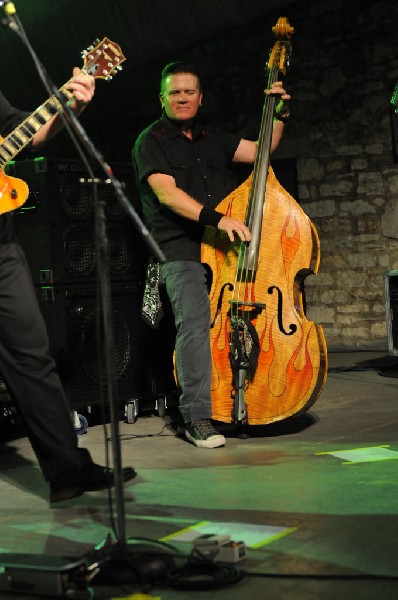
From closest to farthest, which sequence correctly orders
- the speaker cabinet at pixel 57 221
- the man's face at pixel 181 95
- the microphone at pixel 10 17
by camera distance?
Answer: the microphone at pixel 10 17, the man's face at pixel 181 95, the speaker cabinet at pixel 57 221

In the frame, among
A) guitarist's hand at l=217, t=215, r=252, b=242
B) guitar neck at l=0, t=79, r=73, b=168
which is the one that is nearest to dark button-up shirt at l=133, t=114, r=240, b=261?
guitarist's hand at l=217, t=215, r=252, b=242

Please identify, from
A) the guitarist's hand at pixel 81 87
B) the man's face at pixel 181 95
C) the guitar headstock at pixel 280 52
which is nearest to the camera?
the guitarist's hand at pixel 81 87

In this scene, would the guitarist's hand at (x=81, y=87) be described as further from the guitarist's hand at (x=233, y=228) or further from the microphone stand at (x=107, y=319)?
the guitarist's hand at (x=233, y=228)

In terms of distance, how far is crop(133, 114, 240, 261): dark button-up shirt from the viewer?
5.12 meters

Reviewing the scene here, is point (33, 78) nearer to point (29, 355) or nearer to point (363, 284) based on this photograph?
point (363, 284)

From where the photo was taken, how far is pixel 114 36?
951 cm

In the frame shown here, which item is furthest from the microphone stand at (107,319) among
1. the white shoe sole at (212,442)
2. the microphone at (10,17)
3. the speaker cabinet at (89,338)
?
the speaker cabinet at (89,338)

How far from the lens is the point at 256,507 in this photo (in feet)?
11.7

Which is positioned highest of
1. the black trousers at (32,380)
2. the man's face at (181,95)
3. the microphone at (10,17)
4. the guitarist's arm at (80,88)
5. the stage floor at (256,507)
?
the man's face at (181,95)

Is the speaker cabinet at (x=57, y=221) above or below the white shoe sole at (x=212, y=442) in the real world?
above

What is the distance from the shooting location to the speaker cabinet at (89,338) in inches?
215

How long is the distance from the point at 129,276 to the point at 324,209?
4.30 meters

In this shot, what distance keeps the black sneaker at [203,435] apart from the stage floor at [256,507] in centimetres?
6

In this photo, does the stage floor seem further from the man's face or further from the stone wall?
the stone wall
